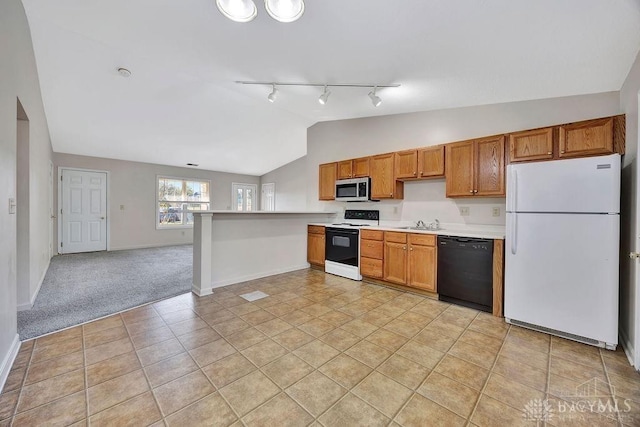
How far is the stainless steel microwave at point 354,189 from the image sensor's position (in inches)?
171

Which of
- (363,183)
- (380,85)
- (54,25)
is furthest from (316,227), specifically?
(54,25)

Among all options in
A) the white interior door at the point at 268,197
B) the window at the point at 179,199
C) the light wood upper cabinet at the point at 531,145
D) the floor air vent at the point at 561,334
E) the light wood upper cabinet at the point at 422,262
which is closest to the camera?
the floor air vent at the point at 561,334

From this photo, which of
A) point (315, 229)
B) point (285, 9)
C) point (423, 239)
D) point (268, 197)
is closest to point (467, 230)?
point (423, 239)

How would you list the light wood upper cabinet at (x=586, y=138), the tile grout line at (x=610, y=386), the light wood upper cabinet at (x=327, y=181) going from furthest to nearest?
the light wood upper cabinet at (x=327, y=181) → the light wood upper cabinet at (x=586, y=138) → the tile grout line at (x=610, y=386)

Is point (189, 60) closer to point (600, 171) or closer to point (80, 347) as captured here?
point (80, 347)

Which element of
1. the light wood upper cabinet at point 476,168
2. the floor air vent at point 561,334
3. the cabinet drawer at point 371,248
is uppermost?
the light wood upper cabinet at point 476,168

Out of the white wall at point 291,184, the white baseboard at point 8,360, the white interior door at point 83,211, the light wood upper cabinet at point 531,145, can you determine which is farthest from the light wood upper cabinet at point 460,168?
the white interior door at point 83,211

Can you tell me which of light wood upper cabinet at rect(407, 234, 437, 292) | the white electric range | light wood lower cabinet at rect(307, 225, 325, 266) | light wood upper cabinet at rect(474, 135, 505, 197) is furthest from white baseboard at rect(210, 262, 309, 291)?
light wood upper cabinet at rect(474, 135, 505, 197)

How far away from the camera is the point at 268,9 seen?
192 cm

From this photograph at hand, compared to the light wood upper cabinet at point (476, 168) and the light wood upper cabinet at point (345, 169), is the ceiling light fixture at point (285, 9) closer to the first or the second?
the light wood upper cabinet at point (476, 168)

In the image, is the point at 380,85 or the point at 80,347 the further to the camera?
the point at 380,85

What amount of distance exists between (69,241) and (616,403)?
8521 millimetres

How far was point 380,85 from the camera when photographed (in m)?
3.11

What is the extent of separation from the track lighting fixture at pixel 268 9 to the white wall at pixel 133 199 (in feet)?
20.4
